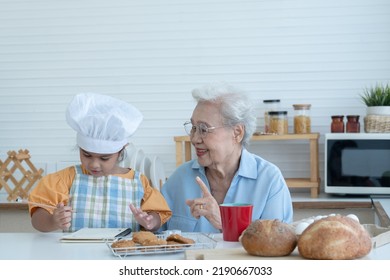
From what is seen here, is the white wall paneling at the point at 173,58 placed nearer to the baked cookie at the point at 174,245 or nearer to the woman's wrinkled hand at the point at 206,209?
the woman's wrinkled hand at the point at 206,209

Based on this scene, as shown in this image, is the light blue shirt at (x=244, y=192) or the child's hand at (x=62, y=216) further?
the light blue shirt at (x=244, y=192)

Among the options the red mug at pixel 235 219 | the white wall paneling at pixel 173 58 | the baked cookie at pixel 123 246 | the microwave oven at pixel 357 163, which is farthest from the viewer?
the white wall paneling at pixel 173 58

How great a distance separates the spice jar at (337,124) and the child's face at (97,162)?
2.32m

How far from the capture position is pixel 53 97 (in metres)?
4.93

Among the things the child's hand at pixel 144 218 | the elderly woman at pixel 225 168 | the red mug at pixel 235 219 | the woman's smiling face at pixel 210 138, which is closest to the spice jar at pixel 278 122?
the elderly woman at pixel 225 168

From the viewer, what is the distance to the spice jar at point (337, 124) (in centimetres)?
441

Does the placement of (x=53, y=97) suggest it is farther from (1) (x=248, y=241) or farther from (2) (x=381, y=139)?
(1) (x=248, y=241)

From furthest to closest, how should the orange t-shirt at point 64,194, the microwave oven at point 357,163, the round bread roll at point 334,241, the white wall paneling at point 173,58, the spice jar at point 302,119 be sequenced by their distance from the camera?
the white wall paneling at point 173,58 < the spice jar at point 302,119 < the microwave oven at point 357,163 < the orange t-shirt at point 64,194 < the round bread roll at point 334,241

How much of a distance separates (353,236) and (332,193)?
2.87m

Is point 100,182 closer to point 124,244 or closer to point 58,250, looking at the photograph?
point 58,250

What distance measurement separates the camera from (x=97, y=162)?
2326mm

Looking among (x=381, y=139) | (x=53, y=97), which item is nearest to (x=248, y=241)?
(x=381, y=139)

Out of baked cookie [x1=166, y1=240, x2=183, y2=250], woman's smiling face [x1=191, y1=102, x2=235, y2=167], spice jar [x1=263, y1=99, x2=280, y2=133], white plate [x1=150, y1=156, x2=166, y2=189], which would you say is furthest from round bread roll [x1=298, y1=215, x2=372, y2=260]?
spice jar [x1=263, y1=99, x2=280, y2=133]

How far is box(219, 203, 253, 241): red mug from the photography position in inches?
75.9
